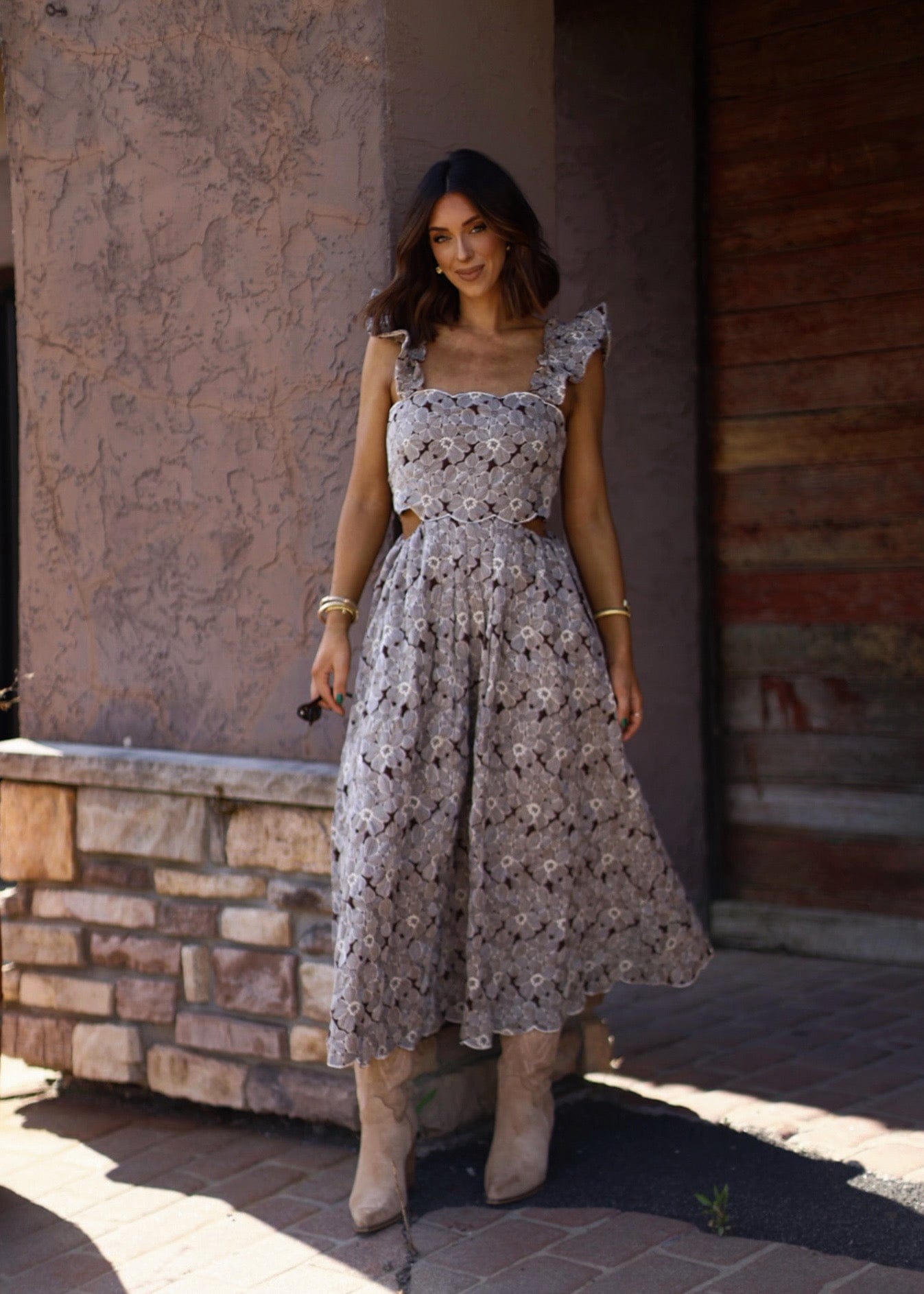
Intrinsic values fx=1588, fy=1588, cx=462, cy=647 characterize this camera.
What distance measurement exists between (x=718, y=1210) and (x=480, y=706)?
1015 mm

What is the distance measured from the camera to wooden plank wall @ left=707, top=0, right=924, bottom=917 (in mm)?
4727

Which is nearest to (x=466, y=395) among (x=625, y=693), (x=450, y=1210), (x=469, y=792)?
(x=625, y=693)

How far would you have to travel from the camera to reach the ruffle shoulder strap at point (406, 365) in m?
3.14

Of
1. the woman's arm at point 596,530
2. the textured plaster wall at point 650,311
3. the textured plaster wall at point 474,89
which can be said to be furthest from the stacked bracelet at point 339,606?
the textured plaster wall at point 650,311

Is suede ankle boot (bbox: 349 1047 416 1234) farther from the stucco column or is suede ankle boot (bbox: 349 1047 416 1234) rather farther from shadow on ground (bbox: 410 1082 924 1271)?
the stucco column

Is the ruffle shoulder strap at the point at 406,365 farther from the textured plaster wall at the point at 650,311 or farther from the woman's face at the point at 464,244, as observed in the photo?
the textured plaster wall at the point at 650,311

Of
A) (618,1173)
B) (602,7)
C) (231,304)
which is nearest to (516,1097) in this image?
(618,1173)

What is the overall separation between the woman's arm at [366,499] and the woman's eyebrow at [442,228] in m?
0.23

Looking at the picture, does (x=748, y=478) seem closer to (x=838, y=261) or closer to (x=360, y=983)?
(x=838, y=261)

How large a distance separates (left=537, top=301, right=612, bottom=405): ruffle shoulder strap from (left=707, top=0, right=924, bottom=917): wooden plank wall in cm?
177

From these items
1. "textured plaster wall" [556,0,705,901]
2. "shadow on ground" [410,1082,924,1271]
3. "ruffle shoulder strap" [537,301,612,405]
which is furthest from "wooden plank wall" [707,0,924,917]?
"ruffle shoulder strap" [537,301,612,405]

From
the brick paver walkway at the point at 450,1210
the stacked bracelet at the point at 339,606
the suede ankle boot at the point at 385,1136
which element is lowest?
the brick paver walkway at the point at 450,1210

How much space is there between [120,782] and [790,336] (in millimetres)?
2528

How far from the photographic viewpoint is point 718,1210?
2881 millimetres
